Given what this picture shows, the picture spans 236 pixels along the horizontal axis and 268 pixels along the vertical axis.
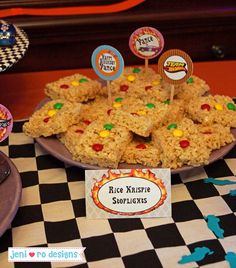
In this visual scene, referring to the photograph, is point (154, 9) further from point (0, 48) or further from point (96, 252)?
point (96, 252)

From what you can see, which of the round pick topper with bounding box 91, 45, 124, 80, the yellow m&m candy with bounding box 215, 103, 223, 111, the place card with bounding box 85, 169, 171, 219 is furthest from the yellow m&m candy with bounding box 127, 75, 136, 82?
the place card with bounding box 85, 169, 171, 219

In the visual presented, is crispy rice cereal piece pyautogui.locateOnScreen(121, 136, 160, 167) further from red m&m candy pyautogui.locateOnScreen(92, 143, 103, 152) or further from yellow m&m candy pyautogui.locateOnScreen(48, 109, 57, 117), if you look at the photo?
yellow m&m candy pyautogui.locateOnScreen(48, 109, 57, 117)

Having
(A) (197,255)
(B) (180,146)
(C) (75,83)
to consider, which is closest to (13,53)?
(C) (75,83)

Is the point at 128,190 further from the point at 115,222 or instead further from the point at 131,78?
the point at 131,78

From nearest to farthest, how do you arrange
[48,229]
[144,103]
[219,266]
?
1. [219,266]
2. [48,229]
3. [144,103]

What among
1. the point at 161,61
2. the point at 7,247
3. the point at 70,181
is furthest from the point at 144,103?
the point at 7,247

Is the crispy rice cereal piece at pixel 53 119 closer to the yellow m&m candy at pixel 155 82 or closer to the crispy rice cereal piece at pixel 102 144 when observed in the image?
the crispy rice cereal piece at pixel 102 144

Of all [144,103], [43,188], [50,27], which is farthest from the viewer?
[50,27]

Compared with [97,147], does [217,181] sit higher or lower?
lower
